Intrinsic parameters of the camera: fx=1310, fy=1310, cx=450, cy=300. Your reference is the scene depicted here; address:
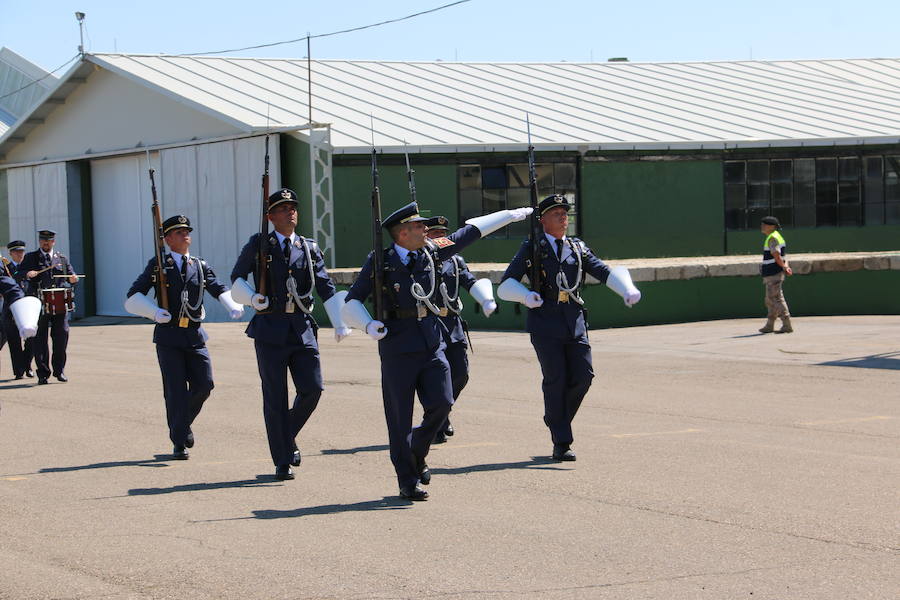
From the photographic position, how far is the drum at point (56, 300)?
1781 cm

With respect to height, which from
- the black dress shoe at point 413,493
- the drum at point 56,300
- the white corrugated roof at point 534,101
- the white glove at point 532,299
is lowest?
the black dress shoe at point 413,493

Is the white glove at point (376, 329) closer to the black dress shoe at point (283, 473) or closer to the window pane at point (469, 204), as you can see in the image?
the black dress shoe at point (283, 473)

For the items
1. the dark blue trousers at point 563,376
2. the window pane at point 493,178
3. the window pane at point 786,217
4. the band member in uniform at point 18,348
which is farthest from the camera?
the window pane at point 786,217

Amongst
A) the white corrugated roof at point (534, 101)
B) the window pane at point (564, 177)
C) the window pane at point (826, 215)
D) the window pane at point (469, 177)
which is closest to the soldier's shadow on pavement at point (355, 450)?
the white corrugated roof at point (534, 101)

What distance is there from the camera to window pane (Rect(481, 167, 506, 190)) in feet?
103

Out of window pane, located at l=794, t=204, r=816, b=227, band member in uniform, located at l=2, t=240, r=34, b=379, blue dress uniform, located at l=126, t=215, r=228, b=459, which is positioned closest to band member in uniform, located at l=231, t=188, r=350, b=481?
blue dress uniform, located at l=126, t=215, r=228, b=459

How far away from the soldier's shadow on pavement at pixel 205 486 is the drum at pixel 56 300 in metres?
9.09

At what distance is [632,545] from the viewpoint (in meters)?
7.16

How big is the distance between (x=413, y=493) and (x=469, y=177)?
901 inches

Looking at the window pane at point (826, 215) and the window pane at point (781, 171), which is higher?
the window pane at point (781, 171)

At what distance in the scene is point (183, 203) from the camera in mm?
32062

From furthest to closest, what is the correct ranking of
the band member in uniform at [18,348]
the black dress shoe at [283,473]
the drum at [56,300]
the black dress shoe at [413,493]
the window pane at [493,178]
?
the window pane at [493,178] → the band member in uniform at [18,348] → the drum at [56,300] → the black dress shoe at [283,473] → the black dress shoe at [413,493]

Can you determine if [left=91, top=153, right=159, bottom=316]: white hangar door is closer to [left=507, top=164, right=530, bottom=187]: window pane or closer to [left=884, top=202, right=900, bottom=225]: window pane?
[left=507, top=164, right=530, bottom=187]: window pane

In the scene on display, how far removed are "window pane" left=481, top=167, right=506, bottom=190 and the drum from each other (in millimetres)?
14875
